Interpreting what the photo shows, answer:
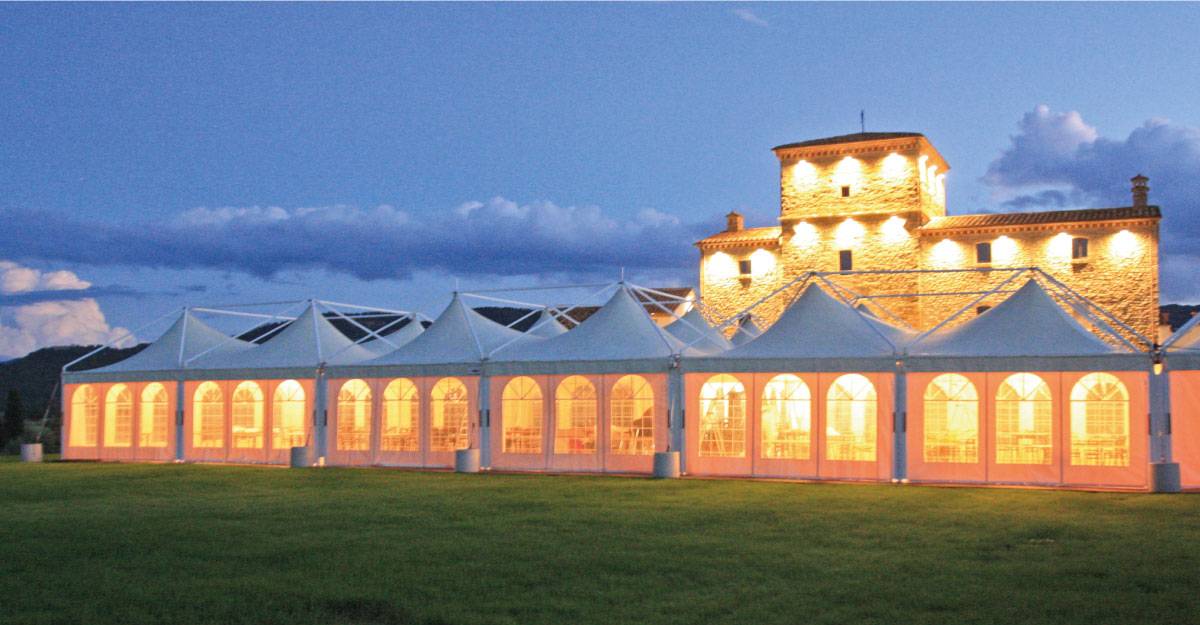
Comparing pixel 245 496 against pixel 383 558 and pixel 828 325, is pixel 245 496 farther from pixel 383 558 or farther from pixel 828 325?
pixel 828 325

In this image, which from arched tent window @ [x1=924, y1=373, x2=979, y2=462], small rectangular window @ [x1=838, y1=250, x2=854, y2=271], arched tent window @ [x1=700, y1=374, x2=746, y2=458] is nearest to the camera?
arched tent window @ [x1=924, y1=373, x2=979, y2=462]

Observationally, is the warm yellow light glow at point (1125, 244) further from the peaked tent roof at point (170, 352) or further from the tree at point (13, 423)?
the tree at point (13, 423)

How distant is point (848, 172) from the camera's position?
119 ft

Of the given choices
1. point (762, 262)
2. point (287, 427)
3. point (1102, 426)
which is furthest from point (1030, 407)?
point (762, 262)

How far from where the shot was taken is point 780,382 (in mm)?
17250

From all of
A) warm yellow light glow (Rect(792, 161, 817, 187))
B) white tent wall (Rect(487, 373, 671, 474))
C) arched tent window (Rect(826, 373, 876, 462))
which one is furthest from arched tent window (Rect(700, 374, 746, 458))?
warm yellow light glow (Rect(792, 161, 817, 187))

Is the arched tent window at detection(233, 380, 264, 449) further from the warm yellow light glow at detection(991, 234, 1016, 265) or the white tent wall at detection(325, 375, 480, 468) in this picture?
the warm yellow light glow at detection(991, 234, 1016, 265)

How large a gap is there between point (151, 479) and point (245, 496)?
4047mm

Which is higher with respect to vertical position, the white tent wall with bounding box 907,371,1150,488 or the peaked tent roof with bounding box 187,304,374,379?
the peaked tent roof with bounding box 187,304,374,379

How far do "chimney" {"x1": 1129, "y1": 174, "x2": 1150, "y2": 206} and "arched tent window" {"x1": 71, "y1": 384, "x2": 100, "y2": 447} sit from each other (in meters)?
32.4

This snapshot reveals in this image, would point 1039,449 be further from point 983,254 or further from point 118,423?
point 983,254

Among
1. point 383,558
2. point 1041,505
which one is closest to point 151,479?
point 383,558

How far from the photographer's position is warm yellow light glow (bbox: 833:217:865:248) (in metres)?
36.0

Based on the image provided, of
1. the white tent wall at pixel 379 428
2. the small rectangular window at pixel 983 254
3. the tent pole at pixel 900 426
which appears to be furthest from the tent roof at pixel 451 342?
the small rectangular window at pixel 983 254
